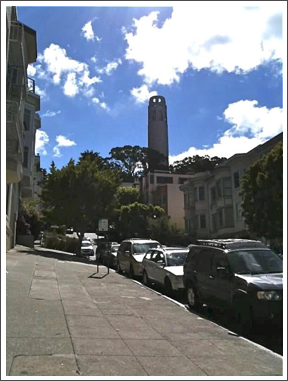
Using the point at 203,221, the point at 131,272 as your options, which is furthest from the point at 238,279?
the point at 203,221

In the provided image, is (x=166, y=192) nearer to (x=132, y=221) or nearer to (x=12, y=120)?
(x=132, y=221)

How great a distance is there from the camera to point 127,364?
5449 millimetres

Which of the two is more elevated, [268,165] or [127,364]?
[268,165]

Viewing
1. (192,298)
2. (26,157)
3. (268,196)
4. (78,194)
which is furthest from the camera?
(78,194)

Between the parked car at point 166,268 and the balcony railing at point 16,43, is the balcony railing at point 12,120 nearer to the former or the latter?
the balcony railing at point 16,43

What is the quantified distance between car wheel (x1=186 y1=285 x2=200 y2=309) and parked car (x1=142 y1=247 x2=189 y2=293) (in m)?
1.52

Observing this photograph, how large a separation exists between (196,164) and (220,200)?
2523cm

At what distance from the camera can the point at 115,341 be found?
21.7 ft

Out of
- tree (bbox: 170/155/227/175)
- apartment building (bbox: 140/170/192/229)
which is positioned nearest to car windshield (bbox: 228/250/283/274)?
tree (bbox: 170/155/227/175)

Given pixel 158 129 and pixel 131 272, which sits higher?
pixel 158 129

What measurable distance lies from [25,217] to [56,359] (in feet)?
104

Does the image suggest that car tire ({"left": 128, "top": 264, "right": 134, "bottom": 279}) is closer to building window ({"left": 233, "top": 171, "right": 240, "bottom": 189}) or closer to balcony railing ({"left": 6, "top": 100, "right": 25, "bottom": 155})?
balcony railing ({"left": 6, "top": 100, "right": 25, "bottom": 155})

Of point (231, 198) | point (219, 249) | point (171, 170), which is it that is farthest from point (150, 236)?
point (219, 249)

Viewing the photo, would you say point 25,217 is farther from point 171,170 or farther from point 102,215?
point 171,170
